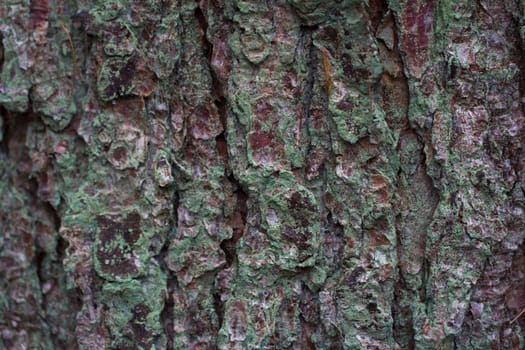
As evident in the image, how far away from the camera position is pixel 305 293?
→ 111cm

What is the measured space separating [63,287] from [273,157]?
0.54 metres

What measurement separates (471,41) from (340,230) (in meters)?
0.42

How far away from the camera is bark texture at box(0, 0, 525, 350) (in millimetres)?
1053

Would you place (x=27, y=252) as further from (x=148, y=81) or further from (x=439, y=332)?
(x=439, y=332)

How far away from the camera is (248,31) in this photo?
105cm

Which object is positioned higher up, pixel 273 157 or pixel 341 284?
pixel 273 157

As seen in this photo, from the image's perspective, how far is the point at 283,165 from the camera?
107 cm

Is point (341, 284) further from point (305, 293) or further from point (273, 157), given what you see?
point (273, 157)

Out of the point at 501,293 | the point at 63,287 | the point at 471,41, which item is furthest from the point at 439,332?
the point at 63,287

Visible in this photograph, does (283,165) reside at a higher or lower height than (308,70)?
lower

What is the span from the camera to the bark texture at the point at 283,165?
1.05 meters

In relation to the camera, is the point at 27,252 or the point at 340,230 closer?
the point at 340,230

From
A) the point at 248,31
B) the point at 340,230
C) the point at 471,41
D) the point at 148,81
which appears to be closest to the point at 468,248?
the point at 340,230

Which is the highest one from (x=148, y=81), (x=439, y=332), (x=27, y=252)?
(x=148, y=81)
